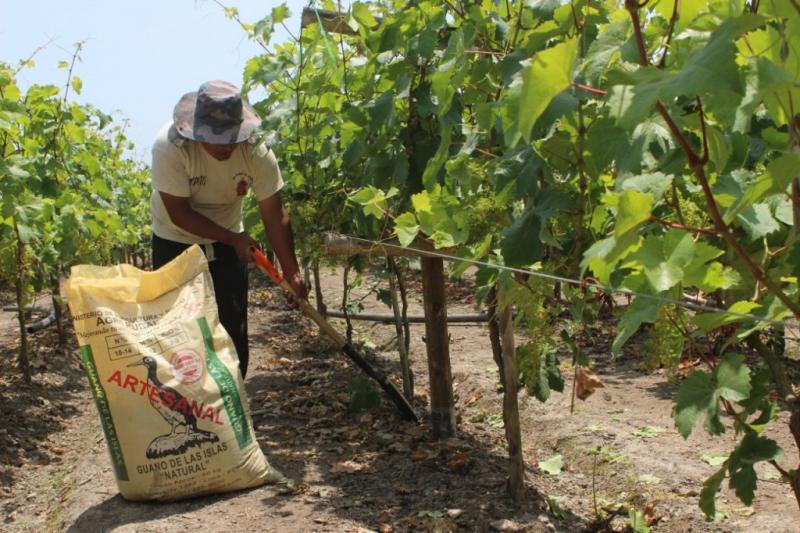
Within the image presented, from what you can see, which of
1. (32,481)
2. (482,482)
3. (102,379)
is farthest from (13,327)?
(482,482)

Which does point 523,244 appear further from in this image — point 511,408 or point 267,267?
point 267,267

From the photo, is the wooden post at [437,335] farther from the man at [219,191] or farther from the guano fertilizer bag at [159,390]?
the guano fertilizer bag at [159,390]

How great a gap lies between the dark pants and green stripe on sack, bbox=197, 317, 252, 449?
65 centimetres

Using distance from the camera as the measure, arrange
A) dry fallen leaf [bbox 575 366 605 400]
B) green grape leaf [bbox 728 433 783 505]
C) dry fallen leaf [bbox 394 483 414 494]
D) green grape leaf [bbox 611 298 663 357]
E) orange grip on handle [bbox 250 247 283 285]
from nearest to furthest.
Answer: green grape leaf [bbox 611 298 663 357]
green grape leaf [bbox 728 433 783 505]
dry fallen leaf [bbox 575 366 605 400]
dry fallen leaf [bbox 394 483 414 494]
orange grip on handle [bbox 250 247 283 285]

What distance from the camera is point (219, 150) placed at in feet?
12.5

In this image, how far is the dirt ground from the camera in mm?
3180

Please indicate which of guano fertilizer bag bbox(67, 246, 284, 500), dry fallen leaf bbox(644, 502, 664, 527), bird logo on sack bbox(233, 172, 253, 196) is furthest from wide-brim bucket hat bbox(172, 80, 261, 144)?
dry fallen leaf bbox(644, 502, 664, 527)

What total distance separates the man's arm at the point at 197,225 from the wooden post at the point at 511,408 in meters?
1.25

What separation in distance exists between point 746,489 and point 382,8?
94.6 inches

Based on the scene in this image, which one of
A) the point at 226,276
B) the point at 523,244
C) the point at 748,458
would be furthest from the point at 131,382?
the point at 748,458

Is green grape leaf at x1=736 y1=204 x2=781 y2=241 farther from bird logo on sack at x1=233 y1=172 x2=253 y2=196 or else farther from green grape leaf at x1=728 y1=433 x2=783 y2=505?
bird logo on sack at x1=233 y1=172 x2=253 y2=196

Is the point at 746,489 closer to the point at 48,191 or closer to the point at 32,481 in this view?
the point at 32,481

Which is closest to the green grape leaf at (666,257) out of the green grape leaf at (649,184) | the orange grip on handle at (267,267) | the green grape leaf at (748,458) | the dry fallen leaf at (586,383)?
the green grape leaf at (649,184)

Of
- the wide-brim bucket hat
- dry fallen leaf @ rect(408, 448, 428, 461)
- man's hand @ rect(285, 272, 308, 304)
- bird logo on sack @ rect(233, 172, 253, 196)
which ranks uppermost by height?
the wide-brim bucket hat
